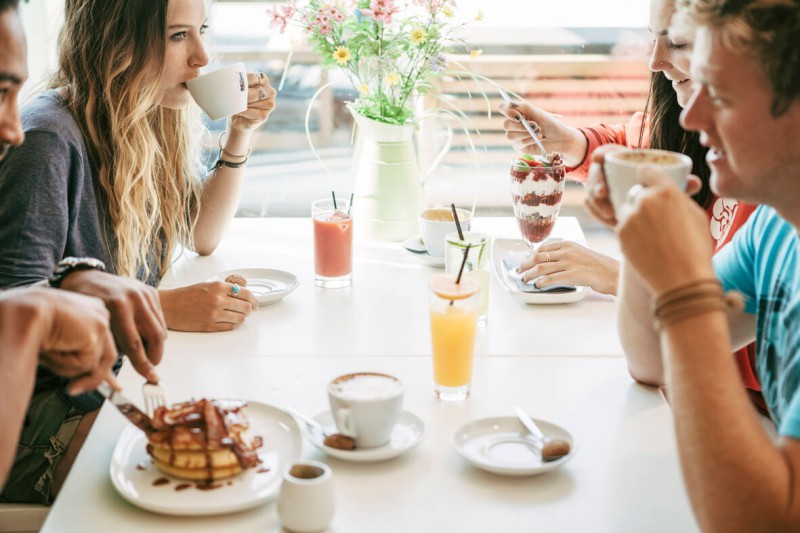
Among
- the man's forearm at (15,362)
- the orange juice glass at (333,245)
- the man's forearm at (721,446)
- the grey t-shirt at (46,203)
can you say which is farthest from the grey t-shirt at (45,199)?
the man's forearm at (721,446)

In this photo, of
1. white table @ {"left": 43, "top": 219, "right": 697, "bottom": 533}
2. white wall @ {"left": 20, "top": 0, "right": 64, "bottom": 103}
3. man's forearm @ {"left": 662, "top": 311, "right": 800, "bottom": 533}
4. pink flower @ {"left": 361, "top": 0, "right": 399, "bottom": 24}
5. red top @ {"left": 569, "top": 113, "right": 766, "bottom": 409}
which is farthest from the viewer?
white wall @ {"left": 20, "top": 0, "right": 64, "bottom": 103}

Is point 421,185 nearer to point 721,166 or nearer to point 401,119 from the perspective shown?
point 401,119

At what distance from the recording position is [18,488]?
4.75ft

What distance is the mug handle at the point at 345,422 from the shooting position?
112 centimetres

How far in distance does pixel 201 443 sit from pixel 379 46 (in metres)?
1.26

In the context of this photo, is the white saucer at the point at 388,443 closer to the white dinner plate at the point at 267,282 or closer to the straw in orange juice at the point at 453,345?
the straw in orange juice at the point at 453,345

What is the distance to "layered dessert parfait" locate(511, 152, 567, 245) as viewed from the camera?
5.95 feet

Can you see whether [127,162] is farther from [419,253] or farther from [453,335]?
[453,335]

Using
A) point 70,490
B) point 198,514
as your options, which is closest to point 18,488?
point 70,490

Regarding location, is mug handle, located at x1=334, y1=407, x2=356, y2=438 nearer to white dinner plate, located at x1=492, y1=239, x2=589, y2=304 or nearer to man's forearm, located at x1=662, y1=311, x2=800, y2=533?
man's forearm, located at x1=662, y1=311, x2=800, y2=533

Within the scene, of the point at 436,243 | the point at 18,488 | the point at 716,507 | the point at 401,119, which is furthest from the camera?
the point at 401,119

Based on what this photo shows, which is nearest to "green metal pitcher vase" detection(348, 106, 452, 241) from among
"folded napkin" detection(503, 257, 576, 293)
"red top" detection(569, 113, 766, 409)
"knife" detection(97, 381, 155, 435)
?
"folded napkin" detection(503, 257, 576, 293)

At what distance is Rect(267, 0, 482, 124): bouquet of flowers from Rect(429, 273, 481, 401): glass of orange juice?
0.87m

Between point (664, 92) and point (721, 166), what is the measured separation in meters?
1.07
